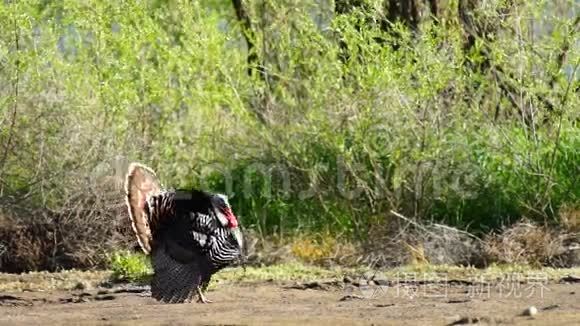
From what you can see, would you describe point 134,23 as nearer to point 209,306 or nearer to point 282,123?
point 282,123

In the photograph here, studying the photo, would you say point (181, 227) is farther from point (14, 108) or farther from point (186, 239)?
point (14, 108)

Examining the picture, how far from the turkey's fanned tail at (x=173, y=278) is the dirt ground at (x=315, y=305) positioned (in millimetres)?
113

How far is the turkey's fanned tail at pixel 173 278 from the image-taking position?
37.1ft

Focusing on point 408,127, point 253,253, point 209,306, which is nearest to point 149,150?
point 253,253

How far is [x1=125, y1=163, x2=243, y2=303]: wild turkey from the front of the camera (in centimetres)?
1115

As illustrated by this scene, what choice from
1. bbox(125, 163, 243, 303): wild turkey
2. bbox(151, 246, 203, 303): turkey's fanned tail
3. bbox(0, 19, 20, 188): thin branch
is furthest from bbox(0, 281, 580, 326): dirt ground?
bbox(0, 19, 20, 188): thin branch

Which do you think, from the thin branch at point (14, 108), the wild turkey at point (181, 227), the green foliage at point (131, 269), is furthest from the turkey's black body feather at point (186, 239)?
the thin branch at point (14, 108)

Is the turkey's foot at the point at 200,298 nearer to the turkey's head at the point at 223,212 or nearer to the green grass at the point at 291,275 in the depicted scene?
the turkey's head at the point at 223,212

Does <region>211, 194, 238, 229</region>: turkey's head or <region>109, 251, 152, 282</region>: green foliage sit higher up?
<region>211, 194, 238, 229</region>: turkey's head

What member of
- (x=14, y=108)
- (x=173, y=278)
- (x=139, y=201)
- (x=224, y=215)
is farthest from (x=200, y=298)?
(x=14, y=108)

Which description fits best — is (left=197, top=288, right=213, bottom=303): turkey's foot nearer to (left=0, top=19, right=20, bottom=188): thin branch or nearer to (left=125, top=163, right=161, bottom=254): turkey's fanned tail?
(left=125, top=163, right=161, bottom=254): turkey's fanned tail

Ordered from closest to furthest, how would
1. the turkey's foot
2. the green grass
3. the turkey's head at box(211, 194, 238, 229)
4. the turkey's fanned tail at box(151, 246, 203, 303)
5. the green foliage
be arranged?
the turkey's head at box(211, 194, 238, 229) < the turkey's fanned tail at box(151, 246, 203, 303) < the turkey's foot < the green grass < the green foliage

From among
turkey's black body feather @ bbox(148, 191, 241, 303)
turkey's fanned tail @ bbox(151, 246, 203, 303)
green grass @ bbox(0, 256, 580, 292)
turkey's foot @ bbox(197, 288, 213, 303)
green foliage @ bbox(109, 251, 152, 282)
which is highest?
turkey's black body feather @ bbox(148, 191, 241, 303)

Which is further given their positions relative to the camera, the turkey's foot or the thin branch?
the thin branch
